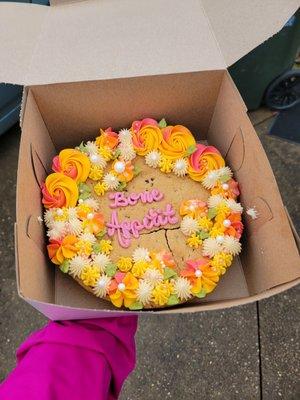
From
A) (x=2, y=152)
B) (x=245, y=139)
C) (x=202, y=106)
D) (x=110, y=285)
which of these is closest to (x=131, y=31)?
(x=202, y=106)

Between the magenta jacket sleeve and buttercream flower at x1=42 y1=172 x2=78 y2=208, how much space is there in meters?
0.41

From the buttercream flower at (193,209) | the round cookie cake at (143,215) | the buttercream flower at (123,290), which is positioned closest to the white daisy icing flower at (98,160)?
the round cookie cake at (143,215)

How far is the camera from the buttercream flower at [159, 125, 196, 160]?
54.8 inches

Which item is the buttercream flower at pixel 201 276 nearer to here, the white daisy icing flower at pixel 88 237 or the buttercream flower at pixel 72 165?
the white daisy icing flower at pixel 88 237

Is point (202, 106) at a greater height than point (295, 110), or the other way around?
point (202, 106)

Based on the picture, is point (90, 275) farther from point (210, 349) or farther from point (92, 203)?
point (210, 349)

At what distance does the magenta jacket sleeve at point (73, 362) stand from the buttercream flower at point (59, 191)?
0.41m

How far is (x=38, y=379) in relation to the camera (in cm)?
88

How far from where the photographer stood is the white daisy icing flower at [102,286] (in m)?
1.16

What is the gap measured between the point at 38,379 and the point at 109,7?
3.44 feet

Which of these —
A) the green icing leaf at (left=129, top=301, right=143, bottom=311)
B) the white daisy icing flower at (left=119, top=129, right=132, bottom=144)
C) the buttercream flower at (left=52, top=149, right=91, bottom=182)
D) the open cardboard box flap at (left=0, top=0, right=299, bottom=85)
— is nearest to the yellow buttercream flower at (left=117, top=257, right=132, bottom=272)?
the green icing leaf at (left=129, top=301, right=143, bottom=311)

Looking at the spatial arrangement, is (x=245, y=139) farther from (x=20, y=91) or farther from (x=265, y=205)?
(x=20, y=91)

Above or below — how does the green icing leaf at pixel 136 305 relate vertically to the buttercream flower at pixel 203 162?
below

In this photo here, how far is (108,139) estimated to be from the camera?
138cm
